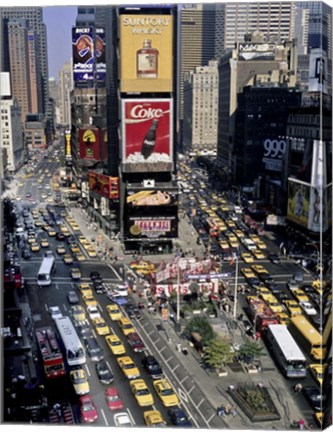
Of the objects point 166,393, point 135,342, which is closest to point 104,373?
point 135,342

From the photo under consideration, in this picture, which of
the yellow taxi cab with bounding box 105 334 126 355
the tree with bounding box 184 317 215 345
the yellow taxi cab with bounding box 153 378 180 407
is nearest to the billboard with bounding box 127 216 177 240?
the tree with bounding box 184 317 215 345

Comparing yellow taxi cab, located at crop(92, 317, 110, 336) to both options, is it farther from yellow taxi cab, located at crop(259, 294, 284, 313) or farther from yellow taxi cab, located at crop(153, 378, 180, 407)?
yellow taxi cab, located at crop(259, 294, 284, 313)

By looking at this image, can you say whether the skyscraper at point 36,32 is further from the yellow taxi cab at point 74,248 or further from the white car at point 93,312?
the white car at point 93,312

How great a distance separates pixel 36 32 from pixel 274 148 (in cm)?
1227

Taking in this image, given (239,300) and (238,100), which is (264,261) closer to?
(239,300)

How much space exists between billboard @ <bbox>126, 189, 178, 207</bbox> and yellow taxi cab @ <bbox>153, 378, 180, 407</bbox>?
1024cm

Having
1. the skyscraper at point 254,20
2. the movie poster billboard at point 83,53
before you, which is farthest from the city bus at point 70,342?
the skyscraper at point 254,20

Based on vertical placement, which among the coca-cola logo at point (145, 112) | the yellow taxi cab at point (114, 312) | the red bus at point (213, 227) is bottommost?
the yellow taxi cab at point (114, 312)

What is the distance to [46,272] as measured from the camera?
22.1 metres

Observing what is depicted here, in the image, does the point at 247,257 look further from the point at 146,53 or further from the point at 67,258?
the point at 146,53

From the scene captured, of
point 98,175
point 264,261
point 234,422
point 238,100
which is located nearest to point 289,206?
point 264,261

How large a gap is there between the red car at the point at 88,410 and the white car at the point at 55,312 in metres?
4.27

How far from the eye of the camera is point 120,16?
22.4 meters

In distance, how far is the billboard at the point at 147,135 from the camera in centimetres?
2353
